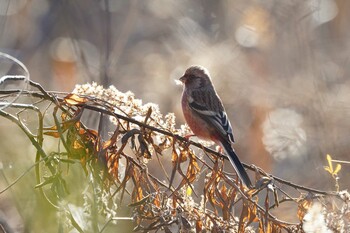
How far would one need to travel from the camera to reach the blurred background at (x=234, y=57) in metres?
6.59

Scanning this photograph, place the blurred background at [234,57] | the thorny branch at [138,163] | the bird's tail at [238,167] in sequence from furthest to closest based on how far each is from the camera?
the blurred background at [234,57], the bird's tail at [238,167], the thorny branch at [138,163]

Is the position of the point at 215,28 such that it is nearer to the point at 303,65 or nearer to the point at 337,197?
the point at 303,65

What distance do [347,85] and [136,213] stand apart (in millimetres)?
4790

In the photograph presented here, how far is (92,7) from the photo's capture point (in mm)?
8523

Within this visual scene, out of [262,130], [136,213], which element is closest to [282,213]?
[262,130]

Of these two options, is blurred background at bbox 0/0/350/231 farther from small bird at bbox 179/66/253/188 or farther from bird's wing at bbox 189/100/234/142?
bird's wing at bbox 189/100/234/142

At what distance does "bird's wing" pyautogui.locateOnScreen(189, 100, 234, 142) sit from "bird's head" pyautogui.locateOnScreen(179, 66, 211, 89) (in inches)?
9.9

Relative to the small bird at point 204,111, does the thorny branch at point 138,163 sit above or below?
below

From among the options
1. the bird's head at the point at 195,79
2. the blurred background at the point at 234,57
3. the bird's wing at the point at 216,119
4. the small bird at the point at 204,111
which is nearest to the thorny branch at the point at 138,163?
the small bird at the point at 204,111

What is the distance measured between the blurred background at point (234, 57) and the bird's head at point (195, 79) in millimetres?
1238

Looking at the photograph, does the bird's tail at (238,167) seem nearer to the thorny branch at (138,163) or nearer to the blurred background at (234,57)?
the thorny branch at (138,163)

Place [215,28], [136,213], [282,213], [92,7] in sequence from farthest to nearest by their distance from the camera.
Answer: [92,7] → [215,28] → [282,213] → [136,213]

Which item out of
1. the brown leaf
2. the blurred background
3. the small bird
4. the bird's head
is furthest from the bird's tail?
the blurred background

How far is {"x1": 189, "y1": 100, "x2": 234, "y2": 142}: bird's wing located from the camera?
436 cm
